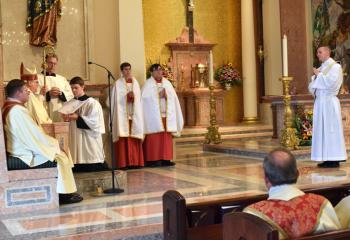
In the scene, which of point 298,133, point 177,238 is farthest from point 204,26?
point 177,238

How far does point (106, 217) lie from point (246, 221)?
123 inches

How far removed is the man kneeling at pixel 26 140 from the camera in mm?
5793

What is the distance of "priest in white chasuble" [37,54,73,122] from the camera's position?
25.5ft

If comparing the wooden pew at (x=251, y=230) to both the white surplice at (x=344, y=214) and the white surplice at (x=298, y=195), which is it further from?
the white surplice at (x=344, y=214)

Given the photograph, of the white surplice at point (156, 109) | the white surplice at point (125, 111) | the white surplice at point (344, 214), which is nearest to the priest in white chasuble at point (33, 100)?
the white surplice at point (125, 111)

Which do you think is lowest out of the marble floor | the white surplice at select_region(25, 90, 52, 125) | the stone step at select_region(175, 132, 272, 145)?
the marble floor

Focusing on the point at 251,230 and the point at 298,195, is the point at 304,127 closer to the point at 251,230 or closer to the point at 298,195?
the point at 298,195

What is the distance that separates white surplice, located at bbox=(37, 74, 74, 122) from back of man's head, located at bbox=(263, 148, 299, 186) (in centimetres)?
565

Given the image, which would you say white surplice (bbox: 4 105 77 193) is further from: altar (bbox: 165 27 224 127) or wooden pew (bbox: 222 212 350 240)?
altar (bbox: 165 27 224 127)

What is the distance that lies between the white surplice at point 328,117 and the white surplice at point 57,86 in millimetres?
3686

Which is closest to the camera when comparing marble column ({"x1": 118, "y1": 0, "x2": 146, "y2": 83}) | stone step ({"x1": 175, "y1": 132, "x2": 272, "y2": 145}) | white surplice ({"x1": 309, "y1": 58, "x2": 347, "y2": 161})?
white surplice ({"x1": 309, "y1": 58, "x2": 347, "y2": 161})

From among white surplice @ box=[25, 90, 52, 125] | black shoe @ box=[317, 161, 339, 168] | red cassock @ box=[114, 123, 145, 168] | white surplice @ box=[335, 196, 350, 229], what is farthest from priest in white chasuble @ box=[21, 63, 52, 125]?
white surplice @ box=[335, 196, 350, 229]

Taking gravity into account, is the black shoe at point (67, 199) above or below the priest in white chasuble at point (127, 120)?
below

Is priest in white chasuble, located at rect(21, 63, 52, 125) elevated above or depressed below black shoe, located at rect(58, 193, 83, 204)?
above
